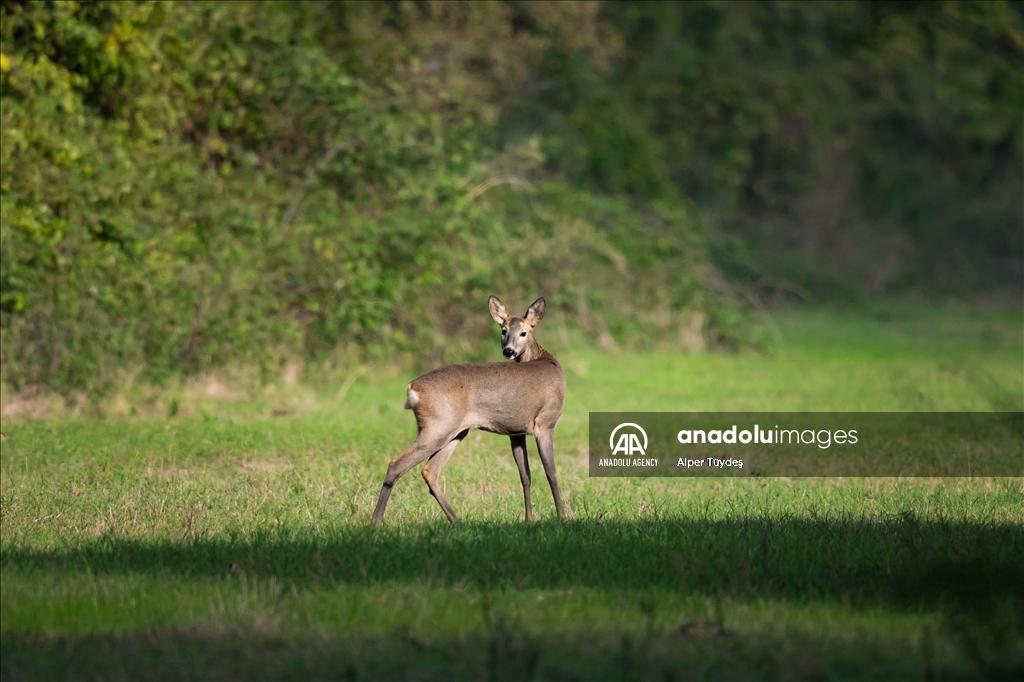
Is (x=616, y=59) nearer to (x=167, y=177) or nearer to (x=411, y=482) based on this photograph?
(x=167, y=177)

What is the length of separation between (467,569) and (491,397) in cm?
191

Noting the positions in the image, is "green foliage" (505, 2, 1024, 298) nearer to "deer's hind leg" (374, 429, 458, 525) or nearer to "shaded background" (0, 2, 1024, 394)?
"shaded background" (0, 2, 1024, 394)

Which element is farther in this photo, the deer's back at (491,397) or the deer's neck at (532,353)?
the deer's neck at (532,353)

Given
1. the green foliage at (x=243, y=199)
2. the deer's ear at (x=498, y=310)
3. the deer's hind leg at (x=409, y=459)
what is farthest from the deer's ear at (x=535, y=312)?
the green foliage at (x=243, y=199)

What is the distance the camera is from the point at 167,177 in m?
15.3

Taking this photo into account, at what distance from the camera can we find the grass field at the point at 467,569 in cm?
594

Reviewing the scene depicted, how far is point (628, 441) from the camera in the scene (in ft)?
45.0

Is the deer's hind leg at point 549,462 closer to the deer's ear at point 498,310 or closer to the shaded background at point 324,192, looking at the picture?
the deer's ear at point 498,310

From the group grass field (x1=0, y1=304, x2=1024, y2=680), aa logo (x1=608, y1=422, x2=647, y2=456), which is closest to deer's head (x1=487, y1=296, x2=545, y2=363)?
grass field (x1=0, y1=304, x2=1024, y2=680)

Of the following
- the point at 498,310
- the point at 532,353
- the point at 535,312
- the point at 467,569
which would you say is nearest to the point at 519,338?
the point at 532,353

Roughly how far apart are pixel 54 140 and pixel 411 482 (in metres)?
5.34

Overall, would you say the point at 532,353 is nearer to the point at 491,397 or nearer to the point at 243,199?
the point at 491,397

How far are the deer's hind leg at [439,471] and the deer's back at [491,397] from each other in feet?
0.60

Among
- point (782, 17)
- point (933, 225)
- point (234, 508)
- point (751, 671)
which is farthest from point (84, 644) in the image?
point (933, 225)
